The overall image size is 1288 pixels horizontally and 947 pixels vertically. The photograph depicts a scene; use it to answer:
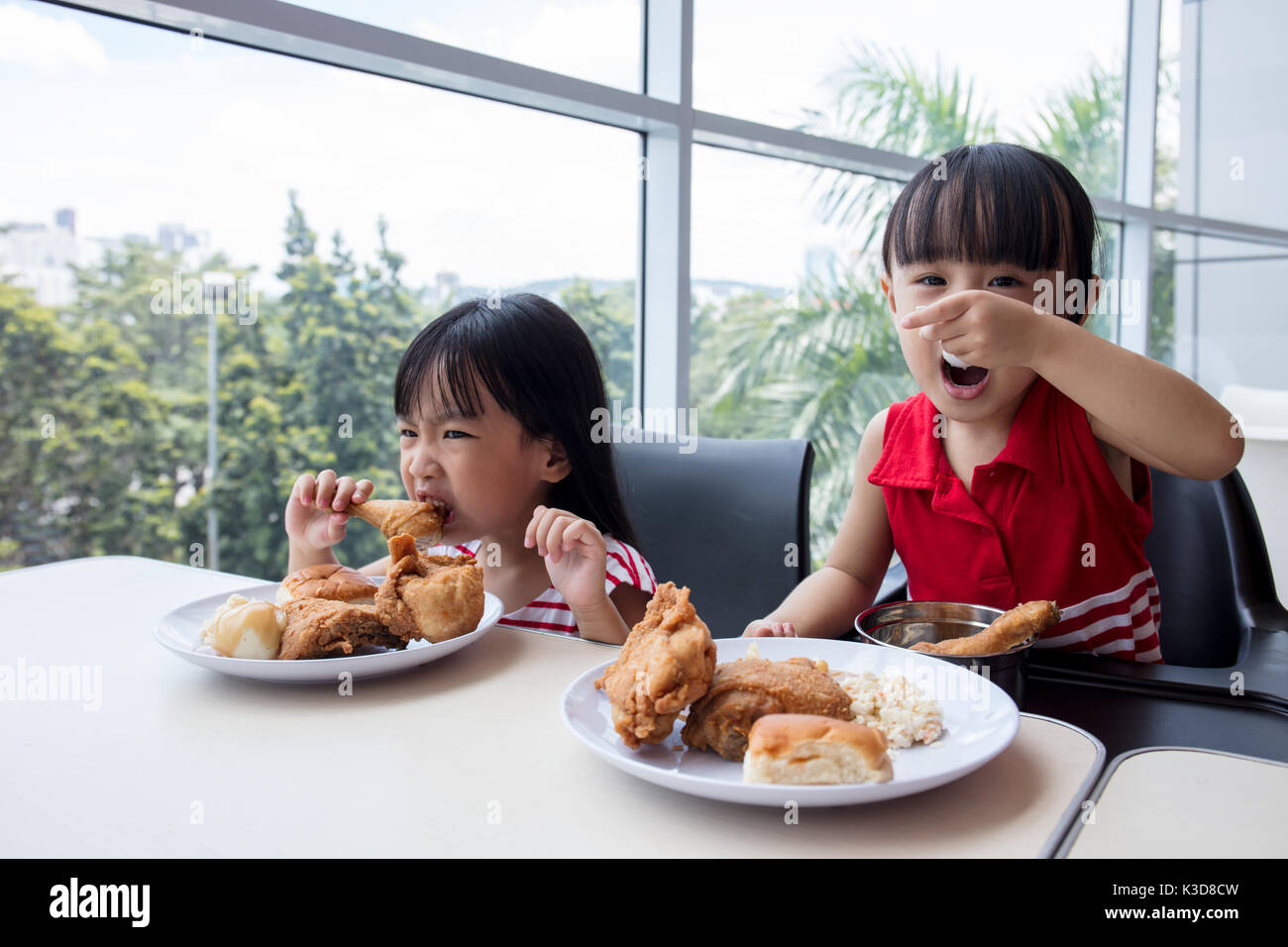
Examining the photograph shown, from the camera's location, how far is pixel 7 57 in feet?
5.56

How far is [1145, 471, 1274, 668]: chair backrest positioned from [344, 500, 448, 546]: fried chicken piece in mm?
1117

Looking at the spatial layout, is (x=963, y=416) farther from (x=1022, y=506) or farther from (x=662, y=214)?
(x=662, y=214)

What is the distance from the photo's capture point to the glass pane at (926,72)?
8.55 feet

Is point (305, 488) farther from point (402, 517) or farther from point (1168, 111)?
point (1168, 111)

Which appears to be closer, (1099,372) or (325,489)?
(1099,372)

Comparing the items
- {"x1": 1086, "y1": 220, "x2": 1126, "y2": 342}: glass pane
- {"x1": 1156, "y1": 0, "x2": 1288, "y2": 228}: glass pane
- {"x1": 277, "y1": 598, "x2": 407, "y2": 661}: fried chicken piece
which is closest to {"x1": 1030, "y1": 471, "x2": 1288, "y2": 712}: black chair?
{"x1": 277, "y1": 598, "x2": 407, "y2": 661}: fried chicken piece

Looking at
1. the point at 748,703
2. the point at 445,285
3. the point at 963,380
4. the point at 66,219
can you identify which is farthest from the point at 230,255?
the point at 748,703

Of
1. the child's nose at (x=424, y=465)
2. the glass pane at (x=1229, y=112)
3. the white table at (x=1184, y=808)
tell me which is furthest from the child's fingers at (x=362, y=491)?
the glass pane at (x=1229, y=112)

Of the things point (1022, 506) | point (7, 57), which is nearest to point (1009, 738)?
point (1022, 506)

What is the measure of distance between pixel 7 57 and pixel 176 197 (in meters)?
0.35

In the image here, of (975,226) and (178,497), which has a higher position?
(975,226)

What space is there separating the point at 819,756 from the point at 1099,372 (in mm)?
735

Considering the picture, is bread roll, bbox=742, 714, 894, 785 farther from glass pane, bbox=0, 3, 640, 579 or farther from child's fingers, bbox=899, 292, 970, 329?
glass pane, bbox=0, 3, 640, 579

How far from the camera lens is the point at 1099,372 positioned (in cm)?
108
